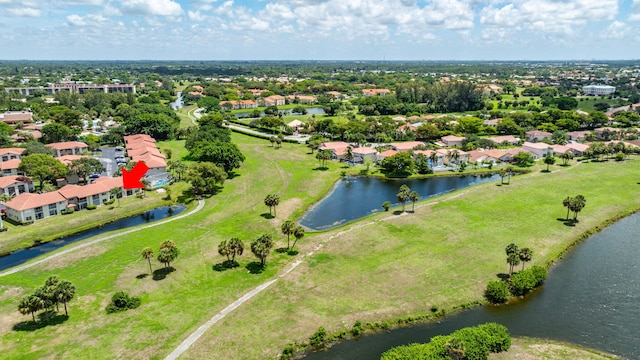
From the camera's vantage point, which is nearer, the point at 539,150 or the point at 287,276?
the point at 287,276

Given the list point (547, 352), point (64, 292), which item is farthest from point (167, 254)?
point (547, 352)

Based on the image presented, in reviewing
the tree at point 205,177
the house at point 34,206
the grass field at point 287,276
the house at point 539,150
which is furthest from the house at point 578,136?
the house at point 34,206

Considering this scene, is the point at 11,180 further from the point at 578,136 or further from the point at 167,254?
the point at 578,136

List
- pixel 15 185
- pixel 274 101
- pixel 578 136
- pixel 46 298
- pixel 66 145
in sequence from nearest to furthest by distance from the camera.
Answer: pixel 46 298
pixel 15 185
pixel 66 145
pixel 578 136
pixel 274 101

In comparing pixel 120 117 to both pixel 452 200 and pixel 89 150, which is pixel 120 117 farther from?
pixel 452 200

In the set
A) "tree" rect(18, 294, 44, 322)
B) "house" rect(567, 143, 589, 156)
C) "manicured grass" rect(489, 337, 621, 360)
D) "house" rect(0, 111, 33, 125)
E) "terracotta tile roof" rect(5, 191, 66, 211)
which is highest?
"house" rect(0, 111, 33, 125)

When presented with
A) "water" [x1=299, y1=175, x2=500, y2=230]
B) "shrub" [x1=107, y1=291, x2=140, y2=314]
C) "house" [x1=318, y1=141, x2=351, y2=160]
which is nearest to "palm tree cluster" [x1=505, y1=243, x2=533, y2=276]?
"water" [x1=299, y1=175, x2=500, y2=230]

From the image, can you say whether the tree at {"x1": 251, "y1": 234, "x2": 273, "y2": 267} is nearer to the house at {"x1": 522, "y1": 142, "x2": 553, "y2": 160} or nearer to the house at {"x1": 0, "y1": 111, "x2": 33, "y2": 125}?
the house at {"x1": 522, "y1": 142, "x2": 553, "y2": 160}
